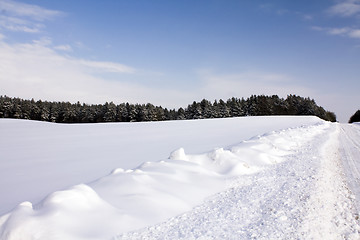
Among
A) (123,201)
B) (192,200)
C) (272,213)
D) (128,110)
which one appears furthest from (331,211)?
(128,110)

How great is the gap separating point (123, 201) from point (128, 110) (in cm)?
7501

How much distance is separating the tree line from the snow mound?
223 feet

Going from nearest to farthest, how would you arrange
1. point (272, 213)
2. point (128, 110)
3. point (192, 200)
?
point (272, 213)
point (192, 200)
point (128, 110)

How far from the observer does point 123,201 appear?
3539mm

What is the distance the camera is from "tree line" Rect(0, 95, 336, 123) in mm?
73625

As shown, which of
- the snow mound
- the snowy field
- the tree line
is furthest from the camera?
the tree line

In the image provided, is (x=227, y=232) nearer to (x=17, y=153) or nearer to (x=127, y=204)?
(x=127, y=204)

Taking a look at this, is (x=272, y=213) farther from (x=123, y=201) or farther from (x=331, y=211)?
(x=123, y=201)

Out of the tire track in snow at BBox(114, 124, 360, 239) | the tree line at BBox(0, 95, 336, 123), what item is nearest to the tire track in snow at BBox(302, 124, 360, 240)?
the tire track in snow at BBox(114, 124, 360, 239)

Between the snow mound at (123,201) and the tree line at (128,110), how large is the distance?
223ft

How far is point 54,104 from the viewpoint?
81312mm

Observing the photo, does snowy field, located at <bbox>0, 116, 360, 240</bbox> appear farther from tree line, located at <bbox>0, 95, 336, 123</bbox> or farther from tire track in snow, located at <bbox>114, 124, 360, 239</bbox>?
tree line, located at <bbox>0, 95, 336, 123</bbox>

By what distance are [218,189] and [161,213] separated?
1564mm

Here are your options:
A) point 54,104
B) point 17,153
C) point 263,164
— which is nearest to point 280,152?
point 263,164
